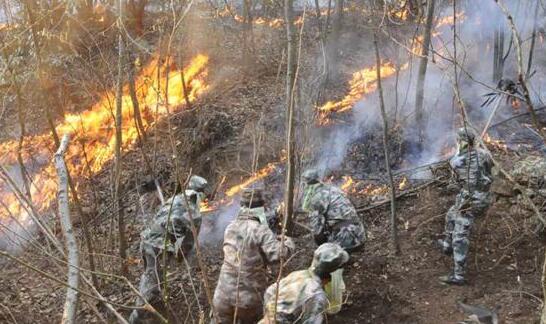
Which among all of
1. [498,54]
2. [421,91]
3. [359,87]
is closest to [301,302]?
[421,91]

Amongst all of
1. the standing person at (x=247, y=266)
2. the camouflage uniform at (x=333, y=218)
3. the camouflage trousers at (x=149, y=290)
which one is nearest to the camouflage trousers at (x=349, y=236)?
the camouflage uniform at (x=333, y=218)

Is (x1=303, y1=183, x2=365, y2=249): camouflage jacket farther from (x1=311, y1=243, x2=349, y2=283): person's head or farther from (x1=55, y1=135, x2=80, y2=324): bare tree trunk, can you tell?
(x1=55, y1=135, x2=80, y2=324): bare tree trunk

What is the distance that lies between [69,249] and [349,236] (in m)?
5.06

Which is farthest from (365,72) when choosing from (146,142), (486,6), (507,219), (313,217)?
(313,217)

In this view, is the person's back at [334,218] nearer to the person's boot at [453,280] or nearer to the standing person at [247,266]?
the person's boot at [453,280]

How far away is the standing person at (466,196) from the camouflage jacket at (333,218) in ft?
4.17

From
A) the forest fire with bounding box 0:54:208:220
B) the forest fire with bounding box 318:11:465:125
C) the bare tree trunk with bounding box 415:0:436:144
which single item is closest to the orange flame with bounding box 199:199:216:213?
the forest fire with bounding box 0:54:208:220

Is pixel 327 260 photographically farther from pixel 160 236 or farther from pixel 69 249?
pixel 160 236

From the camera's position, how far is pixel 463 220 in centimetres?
687

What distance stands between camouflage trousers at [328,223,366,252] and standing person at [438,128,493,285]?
125 centimetres

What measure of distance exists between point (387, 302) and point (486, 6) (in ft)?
35.8

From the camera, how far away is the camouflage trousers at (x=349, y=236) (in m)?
6.86

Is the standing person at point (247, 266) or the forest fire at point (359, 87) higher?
the forest fire at point (359, 87)

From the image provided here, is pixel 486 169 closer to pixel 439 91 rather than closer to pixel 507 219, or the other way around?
pixel 507 219
